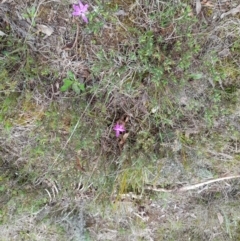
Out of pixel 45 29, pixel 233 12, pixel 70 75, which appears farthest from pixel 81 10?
pixel 233 12

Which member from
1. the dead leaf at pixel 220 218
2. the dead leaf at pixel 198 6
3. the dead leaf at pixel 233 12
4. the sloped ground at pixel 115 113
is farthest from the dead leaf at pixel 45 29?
the dead leaf at pixel 220 218

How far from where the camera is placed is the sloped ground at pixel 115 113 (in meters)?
2.04

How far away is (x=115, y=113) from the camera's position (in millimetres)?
2201

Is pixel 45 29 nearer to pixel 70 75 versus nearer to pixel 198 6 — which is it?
pixel 70 75

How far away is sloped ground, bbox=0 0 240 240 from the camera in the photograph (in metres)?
2.04

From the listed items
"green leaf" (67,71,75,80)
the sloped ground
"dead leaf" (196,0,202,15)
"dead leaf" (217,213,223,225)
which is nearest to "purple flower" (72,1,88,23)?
the sloped ground

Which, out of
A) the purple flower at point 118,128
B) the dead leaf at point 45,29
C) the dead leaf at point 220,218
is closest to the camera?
the dead leaf at point 45,29

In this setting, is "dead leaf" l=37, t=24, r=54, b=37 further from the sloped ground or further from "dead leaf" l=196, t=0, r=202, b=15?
"dead leaf" l=196, t=0, r=202, b=15

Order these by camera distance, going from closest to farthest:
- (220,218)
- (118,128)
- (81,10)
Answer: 1. (81,10)
2. (118,128)
3. (220,218)

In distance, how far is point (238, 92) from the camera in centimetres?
214

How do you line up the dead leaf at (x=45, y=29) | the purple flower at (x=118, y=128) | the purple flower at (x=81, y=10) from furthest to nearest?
the purple flower at (x=118, y=128) < the dead leaf at (x=45, y=29) < the purple flower at (x=81, y=10)

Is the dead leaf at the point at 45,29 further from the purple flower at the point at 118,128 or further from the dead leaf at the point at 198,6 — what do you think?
the dead leaf at the point at 198,6

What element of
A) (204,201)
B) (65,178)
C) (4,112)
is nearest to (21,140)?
(4,112)

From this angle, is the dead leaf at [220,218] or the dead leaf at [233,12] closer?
the dead leaf at [233,12]
